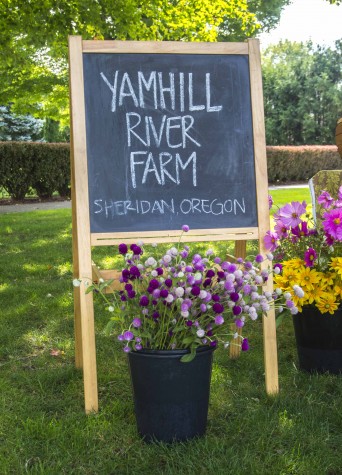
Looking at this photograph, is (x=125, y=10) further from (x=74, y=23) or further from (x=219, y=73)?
(x=219, y=73)

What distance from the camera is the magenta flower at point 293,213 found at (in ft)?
9.47

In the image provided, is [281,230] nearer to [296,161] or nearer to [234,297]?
[234,297]

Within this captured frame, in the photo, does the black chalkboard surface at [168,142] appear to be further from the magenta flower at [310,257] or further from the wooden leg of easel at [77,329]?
the wooden leg of easel at [77,329]

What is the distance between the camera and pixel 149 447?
7.26ft

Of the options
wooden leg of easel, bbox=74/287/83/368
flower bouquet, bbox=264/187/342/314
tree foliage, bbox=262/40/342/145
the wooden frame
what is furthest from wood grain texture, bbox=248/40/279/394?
tree foliage, bbox=262/40/342/145

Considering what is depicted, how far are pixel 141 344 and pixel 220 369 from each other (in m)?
0.93

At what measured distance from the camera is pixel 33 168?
12812mm

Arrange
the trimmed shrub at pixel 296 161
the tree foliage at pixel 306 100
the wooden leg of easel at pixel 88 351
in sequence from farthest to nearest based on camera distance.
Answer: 1. the tree foliage at pixel 306 100
2. the trimmed shrub at pixel 296 161
3. the wooden leg of easel at pixel 88 351

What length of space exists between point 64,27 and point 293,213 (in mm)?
6236

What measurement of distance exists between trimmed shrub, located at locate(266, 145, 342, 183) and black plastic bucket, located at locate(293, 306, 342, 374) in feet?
53.6

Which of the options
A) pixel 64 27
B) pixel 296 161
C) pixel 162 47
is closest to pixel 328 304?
pixel 162 47

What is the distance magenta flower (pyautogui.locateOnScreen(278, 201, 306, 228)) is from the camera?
2887 mm

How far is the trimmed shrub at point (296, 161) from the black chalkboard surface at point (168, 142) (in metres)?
16.5

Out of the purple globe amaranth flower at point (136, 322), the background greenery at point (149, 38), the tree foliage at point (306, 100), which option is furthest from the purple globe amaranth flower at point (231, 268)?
the tree foliage at point (306, 100)
